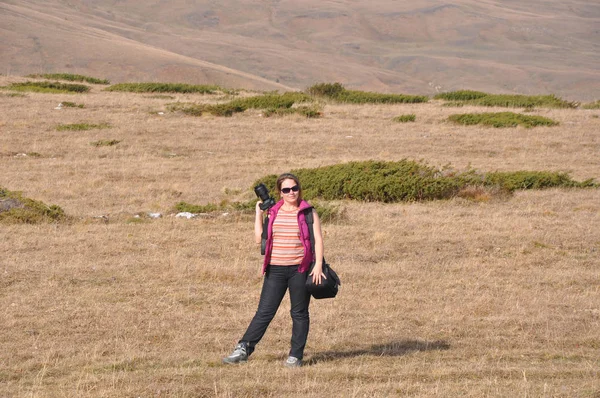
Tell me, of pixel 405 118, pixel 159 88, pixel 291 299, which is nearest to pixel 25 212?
pixel 291 299

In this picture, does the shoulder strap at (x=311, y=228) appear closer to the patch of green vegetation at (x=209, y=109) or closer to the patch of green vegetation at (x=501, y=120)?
the patch of green vegetation at (x=501, y=120)

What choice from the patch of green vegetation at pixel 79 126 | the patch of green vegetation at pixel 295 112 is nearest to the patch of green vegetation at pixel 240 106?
the patch of green vegetation at pixel 295 112

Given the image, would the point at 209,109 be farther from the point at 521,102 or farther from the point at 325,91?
the point at 521,102

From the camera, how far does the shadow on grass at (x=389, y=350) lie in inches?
297

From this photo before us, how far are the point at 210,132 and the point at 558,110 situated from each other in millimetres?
13739

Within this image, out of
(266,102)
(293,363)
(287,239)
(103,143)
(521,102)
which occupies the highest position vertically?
(287,239)

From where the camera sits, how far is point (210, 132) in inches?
994

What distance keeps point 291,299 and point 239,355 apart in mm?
604

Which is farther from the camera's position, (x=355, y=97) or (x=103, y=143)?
(x=355, y=97)

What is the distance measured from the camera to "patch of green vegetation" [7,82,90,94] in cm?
3400

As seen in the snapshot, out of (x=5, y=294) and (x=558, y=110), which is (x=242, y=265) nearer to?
(x=5, y=294)

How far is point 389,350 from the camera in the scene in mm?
7805

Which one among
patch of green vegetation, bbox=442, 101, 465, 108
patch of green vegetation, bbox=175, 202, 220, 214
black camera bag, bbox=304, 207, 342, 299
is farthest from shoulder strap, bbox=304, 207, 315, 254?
patch of green vegetation, bbox=442, 101, 465, 108

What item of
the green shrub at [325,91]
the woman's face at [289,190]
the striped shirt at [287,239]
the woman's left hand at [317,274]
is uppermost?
the woman's face at [289,190]
